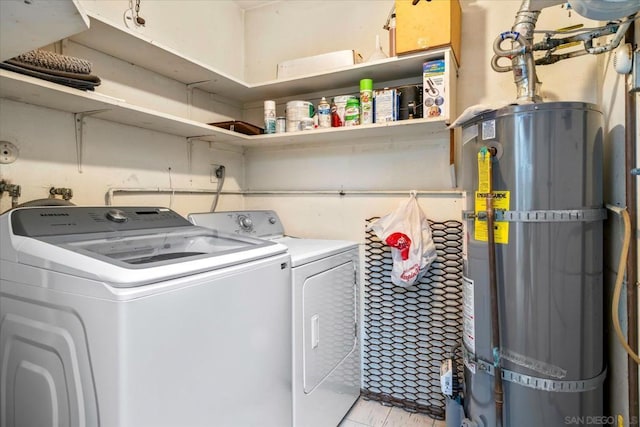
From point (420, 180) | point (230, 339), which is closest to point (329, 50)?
point (420, 180)

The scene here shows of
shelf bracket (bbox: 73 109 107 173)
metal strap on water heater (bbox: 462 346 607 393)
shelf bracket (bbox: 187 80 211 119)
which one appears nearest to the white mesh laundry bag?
metal strap on water heater (bbox: 462 346 607 393)

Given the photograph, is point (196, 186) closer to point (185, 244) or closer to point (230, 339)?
point (185, 244)

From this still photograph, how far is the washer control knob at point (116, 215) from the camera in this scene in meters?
1.37

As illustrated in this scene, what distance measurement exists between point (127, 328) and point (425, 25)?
1.84 m

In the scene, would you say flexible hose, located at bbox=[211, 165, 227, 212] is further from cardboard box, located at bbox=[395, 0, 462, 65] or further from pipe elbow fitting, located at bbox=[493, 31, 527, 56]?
pipe elbow fitting, located at bbox=[493, 31, 527, 56]

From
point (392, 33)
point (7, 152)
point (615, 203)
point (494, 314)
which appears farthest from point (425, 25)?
point (7, 152)

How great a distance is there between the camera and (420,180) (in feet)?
6.96

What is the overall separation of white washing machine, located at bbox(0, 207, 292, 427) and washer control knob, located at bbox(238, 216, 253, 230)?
71 cm

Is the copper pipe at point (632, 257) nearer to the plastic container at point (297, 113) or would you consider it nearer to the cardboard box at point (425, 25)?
the cardboard box at point (425, 25)

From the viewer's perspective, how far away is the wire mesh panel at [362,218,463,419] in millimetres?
1969

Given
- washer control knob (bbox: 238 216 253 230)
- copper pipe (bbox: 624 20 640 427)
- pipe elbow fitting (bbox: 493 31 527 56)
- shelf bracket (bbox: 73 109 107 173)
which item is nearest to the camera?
copper pipe (bbox: 624 20 640 427)

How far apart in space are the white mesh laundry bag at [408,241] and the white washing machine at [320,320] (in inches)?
10.2

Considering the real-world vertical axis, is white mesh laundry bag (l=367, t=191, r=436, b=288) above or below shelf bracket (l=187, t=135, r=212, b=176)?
below

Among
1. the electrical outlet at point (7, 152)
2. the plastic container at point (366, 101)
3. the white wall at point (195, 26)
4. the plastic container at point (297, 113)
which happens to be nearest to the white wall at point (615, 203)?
the plastic container at point (366, 101)
